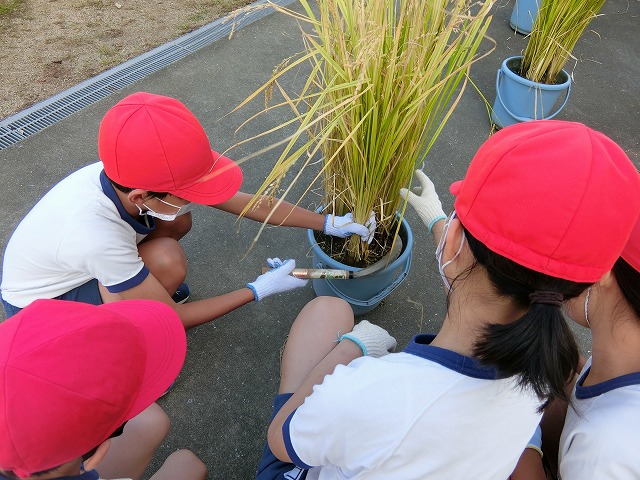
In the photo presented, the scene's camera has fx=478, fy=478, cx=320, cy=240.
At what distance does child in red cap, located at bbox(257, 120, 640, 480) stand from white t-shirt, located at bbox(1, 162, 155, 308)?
0.68 meters

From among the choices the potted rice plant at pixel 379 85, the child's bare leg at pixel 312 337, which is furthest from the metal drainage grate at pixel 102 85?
the child's bare leg at pixel 312 337

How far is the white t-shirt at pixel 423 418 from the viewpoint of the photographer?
30.7 inches

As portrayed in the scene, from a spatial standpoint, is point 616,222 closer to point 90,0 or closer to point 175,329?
point 175,329

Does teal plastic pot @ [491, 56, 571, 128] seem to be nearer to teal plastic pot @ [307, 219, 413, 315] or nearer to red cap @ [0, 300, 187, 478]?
teal plastic pot @ [307, 219, 413, 315]

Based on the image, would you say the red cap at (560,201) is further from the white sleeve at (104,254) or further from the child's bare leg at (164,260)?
the child's bare leg at (164,260)

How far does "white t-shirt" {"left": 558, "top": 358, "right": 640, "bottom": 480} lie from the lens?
0.85 meters

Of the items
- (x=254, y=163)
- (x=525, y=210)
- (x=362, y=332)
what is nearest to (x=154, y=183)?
(x=362, y=332)

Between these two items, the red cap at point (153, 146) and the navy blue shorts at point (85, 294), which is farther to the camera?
the navy blue shorts at point (85, 294)

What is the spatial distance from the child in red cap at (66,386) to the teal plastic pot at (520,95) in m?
2.26

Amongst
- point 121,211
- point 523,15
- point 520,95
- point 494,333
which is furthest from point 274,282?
point 523,15

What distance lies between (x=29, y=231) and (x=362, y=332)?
A: 963mm

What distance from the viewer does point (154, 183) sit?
1.26 metres

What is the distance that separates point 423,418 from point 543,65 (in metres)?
2.33

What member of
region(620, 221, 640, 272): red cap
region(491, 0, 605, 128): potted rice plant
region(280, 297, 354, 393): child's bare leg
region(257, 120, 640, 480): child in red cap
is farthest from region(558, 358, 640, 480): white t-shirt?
region(491, 0, 605, 128): potted rice plant
